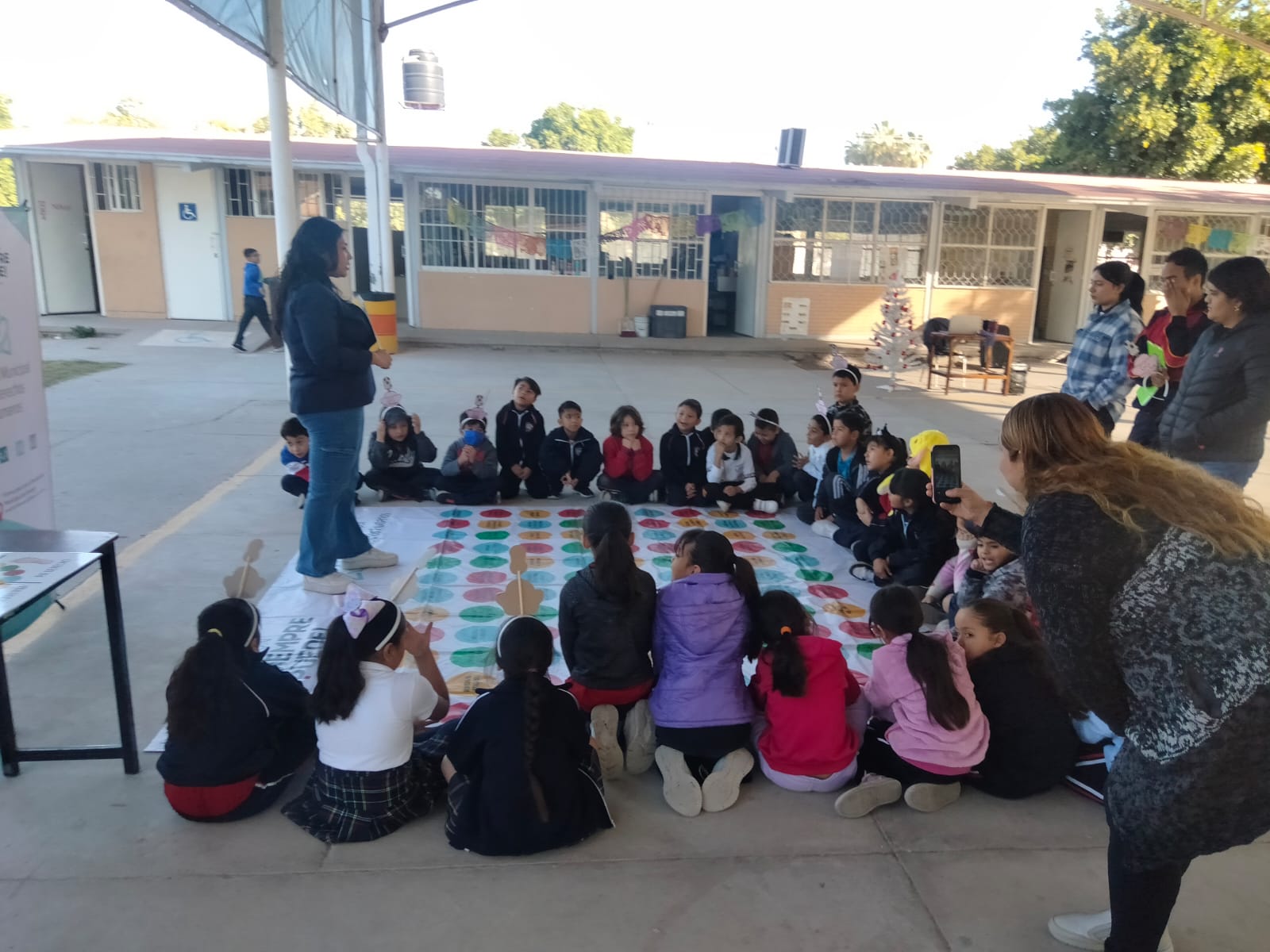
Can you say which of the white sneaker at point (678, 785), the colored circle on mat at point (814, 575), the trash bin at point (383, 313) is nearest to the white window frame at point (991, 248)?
the trash bin at point (383, 313)

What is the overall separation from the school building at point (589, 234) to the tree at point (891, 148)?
46190 mm

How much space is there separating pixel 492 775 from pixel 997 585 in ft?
6.38

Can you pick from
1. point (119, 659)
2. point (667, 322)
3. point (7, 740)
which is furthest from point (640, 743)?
point (667, 322)

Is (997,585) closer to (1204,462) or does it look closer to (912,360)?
(1204,462)

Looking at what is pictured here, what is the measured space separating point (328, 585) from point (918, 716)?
2712 mm

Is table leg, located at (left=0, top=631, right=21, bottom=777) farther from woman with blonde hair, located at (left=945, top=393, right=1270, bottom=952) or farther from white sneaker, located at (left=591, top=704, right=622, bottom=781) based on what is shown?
woman with blonde hair, located at (left=945, top=393, right=1270, bottom=952)

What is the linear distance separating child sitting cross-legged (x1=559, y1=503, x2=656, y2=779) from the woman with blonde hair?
1.45m

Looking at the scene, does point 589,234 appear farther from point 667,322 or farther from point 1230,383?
point 1230,383

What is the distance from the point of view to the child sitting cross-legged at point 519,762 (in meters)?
2.46

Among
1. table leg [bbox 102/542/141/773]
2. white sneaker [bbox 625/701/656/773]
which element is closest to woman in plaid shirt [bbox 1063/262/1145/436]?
white sneaker [bbox 625/701/656/773]

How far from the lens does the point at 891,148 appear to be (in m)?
58.2

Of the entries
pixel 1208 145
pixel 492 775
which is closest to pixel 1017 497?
pixel 492 775

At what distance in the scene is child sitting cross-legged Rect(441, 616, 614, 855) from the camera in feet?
8.06

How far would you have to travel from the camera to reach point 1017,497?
2.04 m
